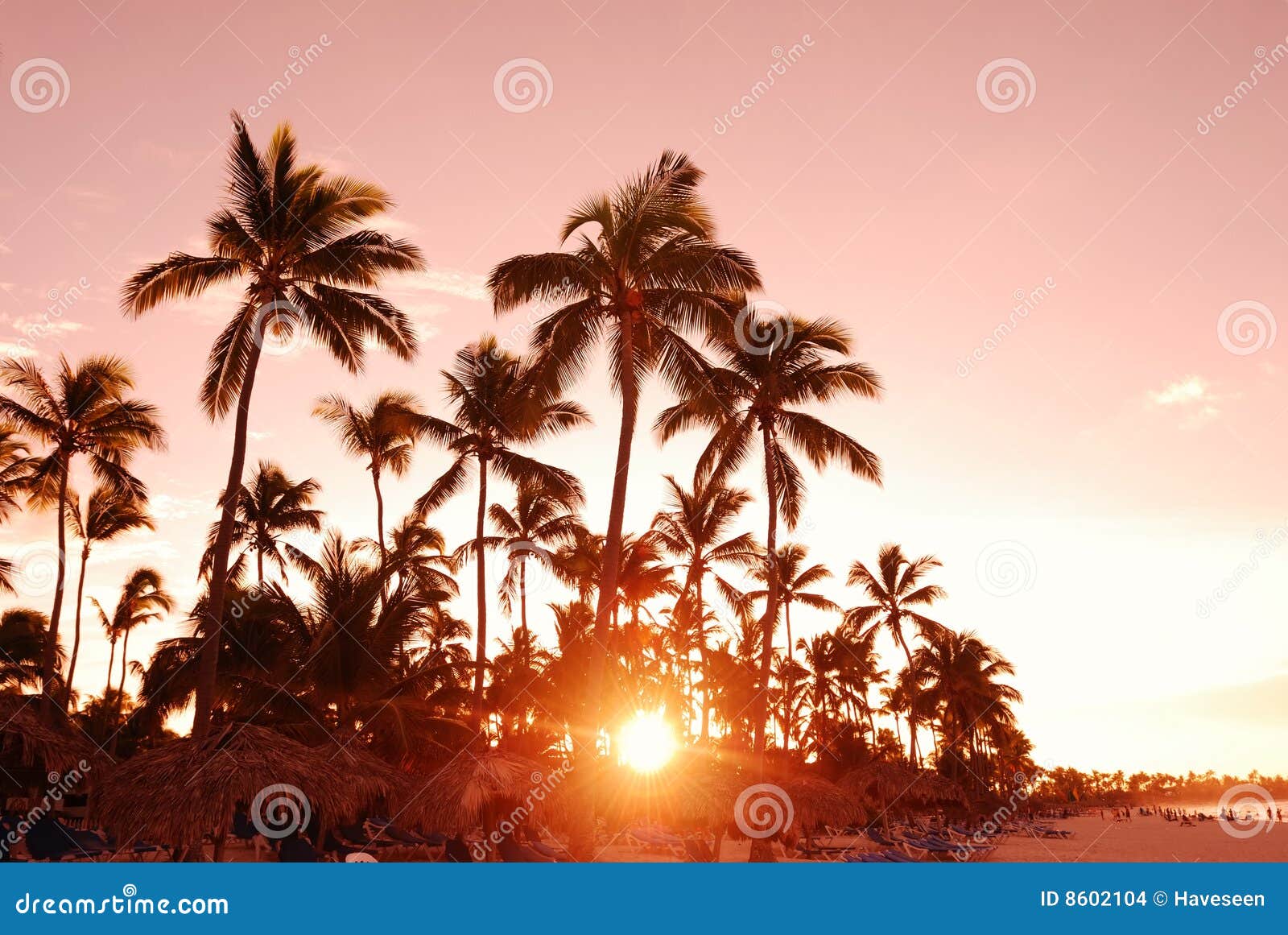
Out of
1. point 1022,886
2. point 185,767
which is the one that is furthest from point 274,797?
point 1022,886

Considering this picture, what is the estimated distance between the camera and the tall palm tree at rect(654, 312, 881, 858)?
76.5 ft

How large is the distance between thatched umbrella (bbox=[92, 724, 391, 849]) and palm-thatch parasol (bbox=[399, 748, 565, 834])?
191 centimetres

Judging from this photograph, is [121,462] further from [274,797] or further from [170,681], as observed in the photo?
[274,797]

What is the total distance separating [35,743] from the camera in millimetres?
15984

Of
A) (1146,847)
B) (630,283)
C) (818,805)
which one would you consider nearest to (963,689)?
(1146,847)

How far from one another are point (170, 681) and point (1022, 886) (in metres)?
23.1

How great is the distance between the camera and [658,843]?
87.8ft
